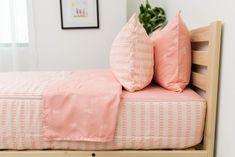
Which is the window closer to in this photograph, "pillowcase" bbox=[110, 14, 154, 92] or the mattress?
the mattress

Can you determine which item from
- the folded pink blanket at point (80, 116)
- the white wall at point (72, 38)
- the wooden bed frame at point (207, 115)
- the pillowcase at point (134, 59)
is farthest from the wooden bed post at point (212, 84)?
the white wall at point (72, 38)

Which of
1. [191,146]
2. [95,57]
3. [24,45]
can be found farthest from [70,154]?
[24,45]

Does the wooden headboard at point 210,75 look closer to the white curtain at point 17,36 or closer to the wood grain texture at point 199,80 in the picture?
the wood grain texture at point 199,80

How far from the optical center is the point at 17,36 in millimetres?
2760

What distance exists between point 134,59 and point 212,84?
39 cm

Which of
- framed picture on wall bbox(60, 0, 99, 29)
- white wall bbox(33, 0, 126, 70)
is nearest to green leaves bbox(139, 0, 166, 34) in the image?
white wall bbox(33, 0, 126, 70)

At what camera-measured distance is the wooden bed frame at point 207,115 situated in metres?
1.11

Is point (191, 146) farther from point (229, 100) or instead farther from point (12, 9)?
point (12, 9)

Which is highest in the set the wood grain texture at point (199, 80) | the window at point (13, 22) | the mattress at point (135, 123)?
the window at point (13, 22)

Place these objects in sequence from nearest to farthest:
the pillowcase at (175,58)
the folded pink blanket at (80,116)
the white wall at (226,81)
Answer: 1. the white wall at (226,81)
2. the folded pink blanket at (80,116)
3. the pillowcase at (175,58)

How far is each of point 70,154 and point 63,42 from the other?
1.80m

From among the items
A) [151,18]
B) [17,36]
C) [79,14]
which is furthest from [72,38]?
[151,18]

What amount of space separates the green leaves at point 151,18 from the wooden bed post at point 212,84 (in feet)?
4.96

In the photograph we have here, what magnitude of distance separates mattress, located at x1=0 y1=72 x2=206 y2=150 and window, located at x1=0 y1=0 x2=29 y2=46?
1.71 m
